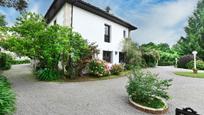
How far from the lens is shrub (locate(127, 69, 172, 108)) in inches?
331

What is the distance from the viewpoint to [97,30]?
18641mm

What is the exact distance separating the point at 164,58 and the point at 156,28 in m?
16.5

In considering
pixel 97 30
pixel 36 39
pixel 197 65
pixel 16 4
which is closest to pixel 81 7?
pixel 97 30

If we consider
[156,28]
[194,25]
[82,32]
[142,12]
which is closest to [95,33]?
[82,32]

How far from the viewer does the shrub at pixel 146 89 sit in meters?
8.41

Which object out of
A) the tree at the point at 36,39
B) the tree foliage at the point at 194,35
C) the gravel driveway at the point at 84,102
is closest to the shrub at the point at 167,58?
the tree foliage at the point at 194,35

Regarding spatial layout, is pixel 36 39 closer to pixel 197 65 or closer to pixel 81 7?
pixel 81 7

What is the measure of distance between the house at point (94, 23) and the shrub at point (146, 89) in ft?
28.9

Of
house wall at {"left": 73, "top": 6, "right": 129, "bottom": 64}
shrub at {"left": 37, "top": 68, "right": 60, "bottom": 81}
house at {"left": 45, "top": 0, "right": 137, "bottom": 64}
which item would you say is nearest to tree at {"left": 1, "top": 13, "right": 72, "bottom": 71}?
shrub at {"left": 37, "top": 68, "right": 60, "bottom": 81}

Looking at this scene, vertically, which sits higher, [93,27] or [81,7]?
[81,7]

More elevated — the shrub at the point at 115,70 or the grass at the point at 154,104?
the shrub at the point at 115,70

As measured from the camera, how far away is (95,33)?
18375 millimetres

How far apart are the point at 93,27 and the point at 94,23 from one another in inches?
16.0

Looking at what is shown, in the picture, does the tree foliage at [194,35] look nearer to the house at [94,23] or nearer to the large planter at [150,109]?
the house at [94,23]
